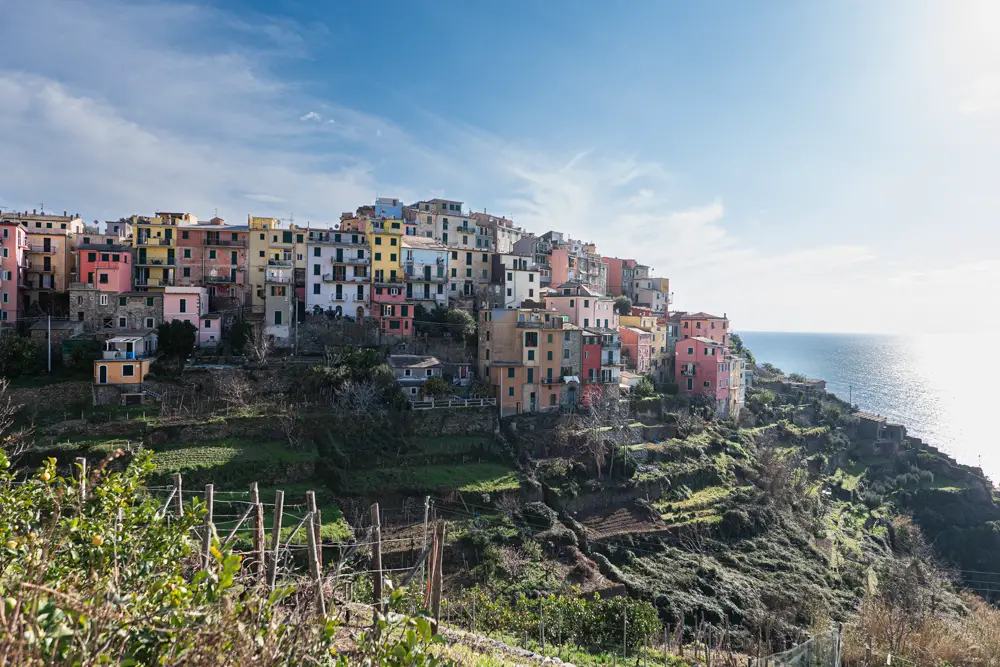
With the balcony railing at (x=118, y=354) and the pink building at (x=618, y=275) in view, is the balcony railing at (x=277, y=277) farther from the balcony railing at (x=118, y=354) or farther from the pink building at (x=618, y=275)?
the pink building at (x=618, y=275)

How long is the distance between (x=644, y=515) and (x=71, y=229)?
5259 cm

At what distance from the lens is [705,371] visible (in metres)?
47.2

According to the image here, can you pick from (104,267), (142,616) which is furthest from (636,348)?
(142,616)

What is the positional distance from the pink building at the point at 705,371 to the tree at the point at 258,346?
33.5 meters

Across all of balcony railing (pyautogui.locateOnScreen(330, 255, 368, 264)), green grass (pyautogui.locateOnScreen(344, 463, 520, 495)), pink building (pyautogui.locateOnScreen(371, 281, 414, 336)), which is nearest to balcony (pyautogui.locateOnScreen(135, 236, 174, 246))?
balcony railing (pyautogui.locateOnScreen(330, 255, 368, 264))

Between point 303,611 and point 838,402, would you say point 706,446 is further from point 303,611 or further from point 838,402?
point 303,611

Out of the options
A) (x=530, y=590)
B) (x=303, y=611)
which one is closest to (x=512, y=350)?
(x=530, y=590)

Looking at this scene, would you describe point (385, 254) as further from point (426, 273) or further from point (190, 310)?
point (190, 310)

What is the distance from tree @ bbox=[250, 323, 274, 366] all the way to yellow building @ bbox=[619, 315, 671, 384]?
1250 inches

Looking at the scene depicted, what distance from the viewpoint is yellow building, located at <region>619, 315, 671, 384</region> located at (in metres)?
49.6

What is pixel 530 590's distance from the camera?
23.1 meters

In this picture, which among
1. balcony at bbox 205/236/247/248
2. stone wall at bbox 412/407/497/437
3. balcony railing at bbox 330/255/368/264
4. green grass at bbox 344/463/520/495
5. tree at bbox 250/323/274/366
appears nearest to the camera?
green grass at bbox 344/463/520/495

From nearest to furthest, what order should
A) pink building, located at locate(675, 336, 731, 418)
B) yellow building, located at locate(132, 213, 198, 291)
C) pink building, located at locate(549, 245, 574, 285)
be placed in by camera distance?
yellow building, located at locate(132, 213, 198, 291) → pink building, located at locate(675, 336, 731, 418) → pink building, located at locate(549, 245, 574, 285)

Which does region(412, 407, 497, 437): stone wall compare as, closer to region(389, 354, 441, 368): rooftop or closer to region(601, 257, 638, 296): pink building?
region(389, 354, 441, 368): rooftop
